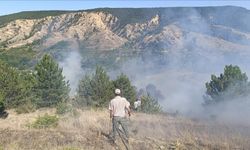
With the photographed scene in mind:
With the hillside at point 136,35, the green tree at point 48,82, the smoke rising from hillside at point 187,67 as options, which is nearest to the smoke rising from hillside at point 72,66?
the hillside at point 136,35

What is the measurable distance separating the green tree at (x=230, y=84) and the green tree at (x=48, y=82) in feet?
47.0

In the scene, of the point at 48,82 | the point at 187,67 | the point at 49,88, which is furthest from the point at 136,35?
the point at 48,82

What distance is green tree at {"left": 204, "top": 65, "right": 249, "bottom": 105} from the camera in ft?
135

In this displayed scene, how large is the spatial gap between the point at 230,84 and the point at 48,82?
1581 centimetres

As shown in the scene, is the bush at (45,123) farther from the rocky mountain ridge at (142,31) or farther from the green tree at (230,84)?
the rocky mountain ridge at (142,31)

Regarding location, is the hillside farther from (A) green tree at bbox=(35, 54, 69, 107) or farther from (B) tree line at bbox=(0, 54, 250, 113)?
(A) green tree at bbox=(35, 54, 69, 107)

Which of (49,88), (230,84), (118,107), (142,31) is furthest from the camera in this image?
(142,31)

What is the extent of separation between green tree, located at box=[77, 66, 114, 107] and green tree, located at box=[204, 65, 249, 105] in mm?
10184

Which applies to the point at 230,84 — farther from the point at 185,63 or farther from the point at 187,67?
the point at 185,63

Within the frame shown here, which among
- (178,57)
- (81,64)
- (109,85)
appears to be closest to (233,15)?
(178,57)

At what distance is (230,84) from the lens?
41844 millimetres

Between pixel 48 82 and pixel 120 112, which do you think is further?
pixel 48 82

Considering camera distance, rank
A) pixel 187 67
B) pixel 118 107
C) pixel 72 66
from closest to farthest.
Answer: pixel 118 107, pixel 72 66, pixel 187 67

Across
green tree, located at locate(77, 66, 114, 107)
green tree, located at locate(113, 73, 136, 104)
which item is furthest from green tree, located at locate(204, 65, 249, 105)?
green tree, located at locate(77, 66, 114, 107)
